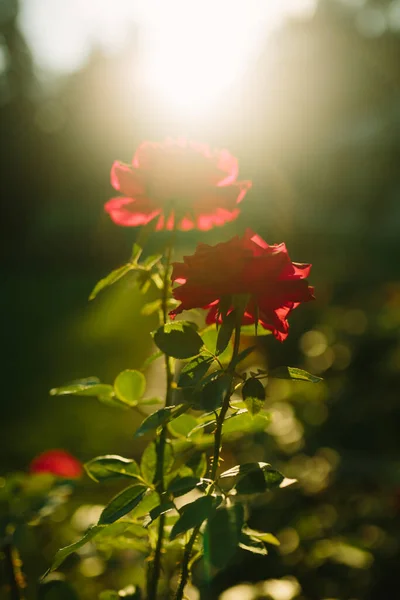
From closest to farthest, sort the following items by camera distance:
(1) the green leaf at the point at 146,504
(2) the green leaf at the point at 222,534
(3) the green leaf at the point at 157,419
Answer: (2) the green leaf at the point at 222,534, (3) the green leaf at the point at 157,419, (1) the green leaf at the point at 146,504

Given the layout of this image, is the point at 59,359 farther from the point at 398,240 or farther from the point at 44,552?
the point at 398,240

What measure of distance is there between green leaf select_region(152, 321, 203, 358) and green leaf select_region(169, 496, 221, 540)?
0.18 meters

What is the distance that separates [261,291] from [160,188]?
1.14 feet

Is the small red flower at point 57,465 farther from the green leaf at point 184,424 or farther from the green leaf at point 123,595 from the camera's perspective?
the green leaf at point 184,424

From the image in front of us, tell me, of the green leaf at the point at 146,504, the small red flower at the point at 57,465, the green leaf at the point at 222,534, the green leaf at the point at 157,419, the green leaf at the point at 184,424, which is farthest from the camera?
the small red flower at the point at 57,465

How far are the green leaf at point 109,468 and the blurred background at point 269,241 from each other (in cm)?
27

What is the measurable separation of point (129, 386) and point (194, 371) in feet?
0.91

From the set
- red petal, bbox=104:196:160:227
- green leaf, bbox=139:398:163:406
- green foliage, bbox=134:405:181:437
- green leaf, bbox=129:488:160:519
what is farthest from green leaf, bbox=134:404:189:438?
red petal, bbox=104:196:160:227

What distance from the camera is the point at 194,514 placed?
2.31 feet

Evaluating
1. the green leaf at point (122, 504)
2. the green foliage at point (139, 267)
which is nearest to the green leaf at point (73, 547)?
the green leaf at point (122, 504)

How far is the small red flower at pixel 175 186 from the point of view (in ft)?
3.46

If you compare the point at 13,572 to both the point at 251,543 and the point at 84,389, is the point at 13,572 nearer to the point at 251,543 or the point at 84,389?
the point at 84,389

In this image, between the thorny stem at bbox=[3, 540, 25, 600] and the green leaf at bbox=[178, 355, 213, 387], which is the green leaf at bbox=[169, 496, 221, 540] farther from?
the thorny stem at bbox=[3, 540, 25, 600]

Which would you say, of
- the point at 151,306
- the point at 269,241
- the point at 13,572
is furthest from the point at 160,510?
the point at 269,241
